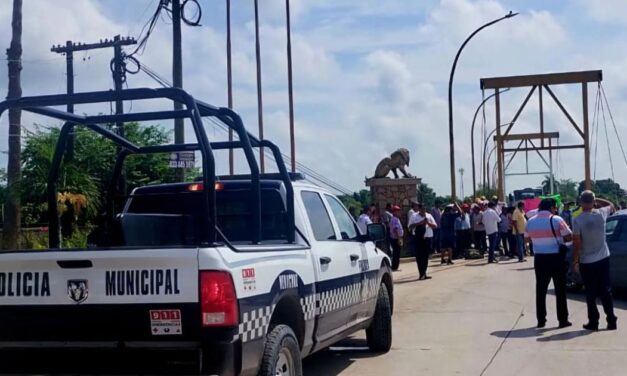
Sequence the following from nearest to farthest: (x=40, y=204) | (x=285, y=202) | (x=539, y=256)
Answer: (x=285, y=202), (x=539, y=256), (x=40, y=204)

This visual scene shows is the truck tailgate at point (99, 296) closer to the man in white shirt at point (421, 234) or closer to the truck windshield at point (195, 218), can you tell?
the truck windshield at point (195, 218)

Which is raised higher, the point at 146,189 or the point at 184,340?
the point at 146,189

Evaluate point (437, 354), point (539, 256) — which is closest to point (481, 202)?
point (539, 256)

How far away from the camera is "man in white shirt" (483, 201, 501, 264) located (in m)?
22.7

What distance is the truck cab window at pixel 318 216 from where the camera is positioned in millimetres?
7919

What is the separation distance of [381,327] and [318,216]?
6.61 feet

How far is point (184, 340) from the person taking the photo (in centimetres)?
550

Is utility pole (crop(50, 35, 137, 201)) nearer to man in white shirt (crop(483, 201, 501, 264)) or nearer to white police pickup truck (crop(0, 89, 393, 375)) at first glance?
man in white shirt (crop(483, 201, 501, 264))

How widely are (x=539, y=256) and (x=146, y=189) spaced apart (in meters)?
Answer: 5.48

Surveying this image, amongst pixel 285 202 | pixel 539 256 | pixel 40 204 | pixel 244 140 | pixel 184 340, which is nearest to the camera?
pixel 184 340

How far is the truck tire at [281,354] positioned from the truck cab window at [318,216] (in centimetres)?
142

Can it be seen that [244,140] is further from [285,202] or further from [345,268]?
[345,268]

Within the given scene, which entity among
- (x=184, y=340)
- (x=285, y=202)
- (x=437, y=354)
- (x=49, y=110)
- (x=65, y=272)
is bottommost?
(x=437, y=354)

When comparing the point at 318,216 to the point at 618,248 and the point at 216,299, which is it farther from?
the point at 618,248
